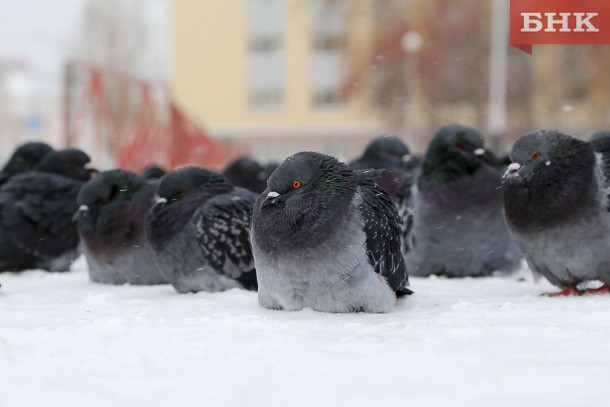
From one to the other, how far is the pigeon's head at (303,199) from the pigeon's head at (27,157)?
3.61m

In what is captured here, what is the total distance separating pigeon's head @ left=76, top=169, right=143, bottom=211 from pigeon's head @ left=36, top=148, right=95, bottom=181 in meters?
0.98

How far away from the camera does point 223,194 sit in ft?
18.8

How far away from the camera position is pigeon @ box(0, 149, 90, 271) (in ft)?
22.2

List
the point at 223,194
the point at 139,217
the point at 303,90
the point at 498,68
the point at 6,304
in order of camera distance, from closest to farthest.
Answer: the point at 6,304 → the point at 223,194 → the point at 139,217 → the point at 498,68 → the point at 303,90

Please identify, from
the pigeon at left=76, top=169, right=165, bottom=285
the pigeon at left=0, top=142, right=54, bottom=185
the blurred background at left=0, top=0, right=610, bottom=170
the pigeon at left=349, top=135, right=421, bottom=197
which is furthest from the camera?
the blurred background at left=0, top=0, right=610, bottom=170

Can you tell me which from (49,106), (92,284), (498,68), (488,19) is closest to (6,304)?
(92,284)

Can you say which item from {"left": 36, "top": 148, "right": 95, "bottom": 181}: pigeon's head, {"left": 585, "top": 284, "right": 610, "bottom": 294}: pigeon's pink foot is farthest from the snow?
{"left": 36, "top": 148, "right": 95, "bottom": 181}: pigeon's head

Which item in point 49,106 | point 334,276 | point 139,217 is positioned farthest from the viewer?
point 49,106

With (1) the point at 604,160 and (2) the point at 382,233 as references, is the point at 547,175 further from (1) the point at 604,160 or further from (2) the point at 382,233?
(2) the point at 382,233

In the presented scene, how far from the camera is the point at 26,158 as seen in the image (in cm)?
771

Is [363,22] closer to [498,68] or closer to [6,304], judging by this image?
[498,68]

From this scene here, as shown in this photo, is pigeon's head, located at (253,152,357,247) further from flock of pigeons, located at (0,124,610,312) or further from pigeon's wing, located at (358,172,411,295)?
pigeon's wing, located at (358,172,411,295)

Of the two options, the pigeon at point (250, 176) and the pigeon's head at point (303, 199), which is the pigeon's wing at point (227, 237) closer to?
the pigeon's head at point (303, 199)

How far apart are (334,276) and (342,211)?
32cm
